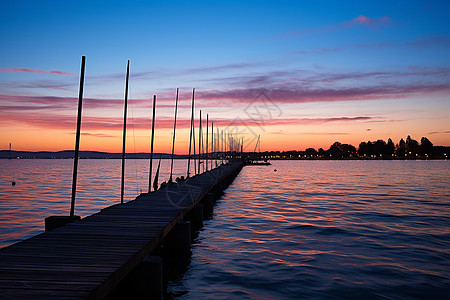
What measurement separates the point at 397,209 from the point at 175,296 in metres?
21.1

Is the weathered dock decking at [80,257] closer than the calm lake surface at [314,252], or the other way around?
the weathered dock decking at [80,257]

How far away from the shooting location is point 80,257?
276 inches

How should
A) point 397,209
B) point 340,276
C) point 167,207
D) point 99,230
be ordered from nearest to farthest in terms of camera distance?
point 99,230 → point 340,276 → point 167,207 → point 397,209

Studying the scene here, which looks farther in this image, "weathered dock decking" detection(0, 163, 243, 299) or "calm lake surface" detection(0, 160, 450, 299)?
"calm lake surface" detection(0, 160, 450, 299)

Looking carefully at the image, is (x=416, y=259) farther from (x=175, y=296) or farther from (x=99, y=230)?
(x=99, y=230)

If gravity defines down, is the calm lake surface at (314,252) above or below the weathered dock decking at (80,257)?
below

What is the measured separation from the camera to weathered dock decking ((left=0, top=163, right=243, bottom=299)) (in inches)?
213

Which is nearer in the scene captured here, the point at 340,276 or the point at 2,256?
the point at 2,256

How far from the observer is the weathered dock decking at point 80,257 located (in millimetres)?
5402

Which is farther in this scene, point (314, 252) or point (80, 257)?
point (314, 252)

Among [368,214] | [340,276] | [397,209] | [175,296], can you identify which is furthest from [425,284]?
[397,209]

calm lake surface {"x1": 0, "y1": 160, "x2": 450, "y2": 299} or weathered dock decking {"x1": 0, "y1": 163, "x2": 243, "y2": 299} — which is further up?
weathered dock decking {"x1": 0, "y1": 163, "x2": 243, "y2": 299}

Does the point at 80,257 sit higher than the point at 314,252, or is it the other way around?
the point at 80,257

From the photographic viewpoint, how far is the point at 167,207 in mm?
14195
